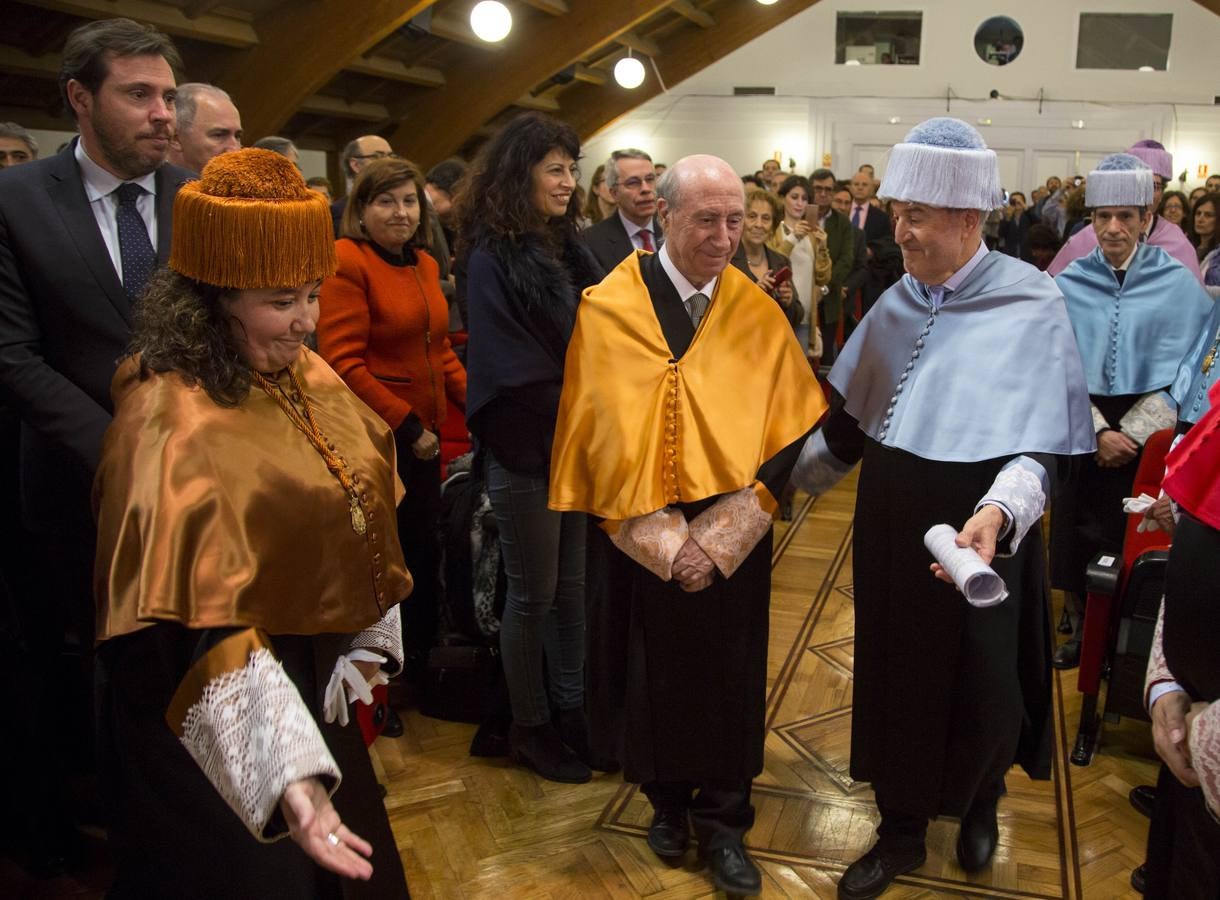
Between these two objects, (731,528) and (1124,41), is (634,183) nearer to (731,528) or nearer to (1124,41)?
(731,528)

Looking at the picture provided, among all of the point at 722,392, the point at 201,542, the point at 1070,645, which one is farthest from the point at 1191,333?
the point at 201,542

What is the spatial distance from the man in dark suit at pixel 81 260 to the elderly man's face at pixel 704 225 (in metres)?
1.10

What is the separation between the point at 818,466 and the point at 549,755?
3.75 ft

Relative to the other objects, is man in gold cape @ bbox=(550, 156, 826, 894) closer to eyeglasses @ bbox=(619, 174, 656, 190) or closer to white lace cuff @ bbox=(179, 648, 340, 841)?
white lace cuff @ bbox=(179, 648, 340, 841)

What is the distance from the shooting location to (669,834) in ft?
7.95

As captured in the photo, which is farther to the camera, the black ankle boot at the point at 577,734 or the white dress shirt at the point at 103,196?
the black ankle boot at the point at 577,734

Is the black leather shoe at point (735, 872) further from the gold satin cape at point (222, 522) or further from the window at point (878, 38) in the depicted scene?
the window at point (878, 38)

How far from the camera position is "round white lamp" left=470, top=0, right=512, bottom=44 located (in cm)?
799

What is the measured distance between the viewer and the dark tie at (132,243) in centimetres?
209

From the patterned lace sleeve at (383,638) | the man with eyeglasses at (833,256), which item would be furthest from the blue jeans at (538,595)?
the man with eyeglasses at (833,256)

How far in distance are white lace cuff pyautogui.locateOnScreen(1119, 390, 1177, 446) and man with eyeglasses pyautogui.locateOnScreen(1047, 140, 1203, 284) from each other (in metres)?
0.48

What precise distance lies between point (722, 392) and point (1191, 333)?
1775 millimetres

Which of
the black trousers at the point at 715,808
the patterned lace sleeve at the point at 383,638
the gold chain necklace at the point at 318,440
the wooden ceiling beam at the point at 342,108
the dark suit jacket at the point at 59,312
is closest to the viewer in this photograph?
the gold chain necklace at the point at 318,440

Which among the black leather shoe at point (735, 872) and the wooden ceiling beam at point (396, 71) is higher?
the wooden ceiling beam at point (396, 71)
